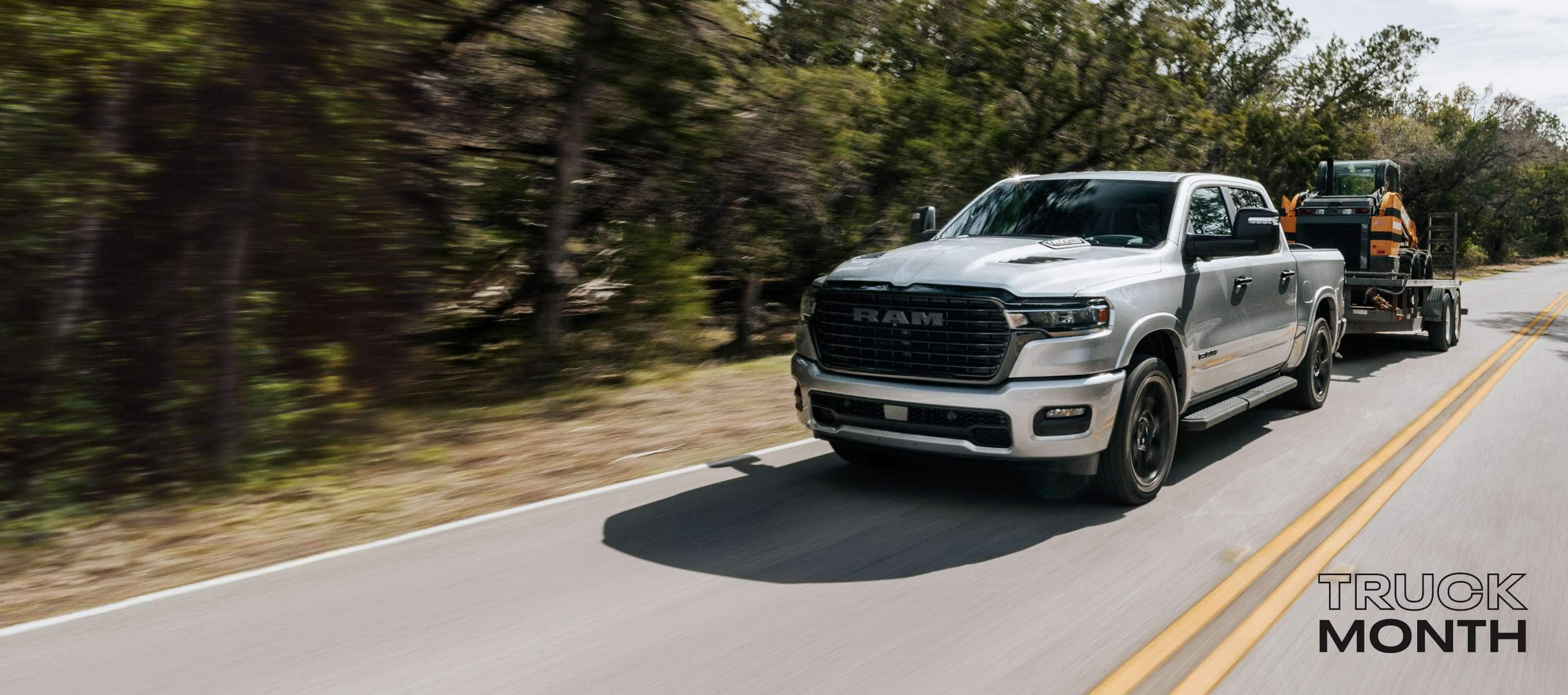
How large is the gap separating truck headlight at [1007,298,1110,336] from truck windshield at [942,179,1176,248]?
4.11 feet

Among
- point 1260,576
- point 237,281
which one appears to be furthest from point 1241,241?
point 237,281

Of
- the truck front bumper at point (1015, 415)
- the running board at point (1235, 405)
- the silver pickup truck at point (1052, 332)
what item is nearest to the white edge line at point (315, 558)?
the silver pickup truck at point (1052, 332)

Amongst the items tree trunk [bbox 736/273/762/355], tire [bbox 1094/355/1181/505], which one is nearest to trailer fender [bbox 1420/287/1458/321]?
tree trunk [bbox 736/273/762/355]

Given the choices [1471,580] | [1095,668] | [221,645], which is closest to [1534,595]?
[1471,580]

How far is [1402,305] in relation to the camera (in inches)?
556

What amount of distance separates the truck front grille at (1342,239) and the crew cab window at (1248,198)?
640 centimetres

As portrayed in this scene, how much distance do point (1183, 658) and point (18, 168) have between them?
6.42m

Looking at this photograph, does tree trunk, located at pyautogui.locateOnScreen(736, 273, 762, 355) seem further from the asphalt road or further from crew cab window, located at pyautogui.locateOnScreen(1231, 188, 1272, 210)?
the asphalt road

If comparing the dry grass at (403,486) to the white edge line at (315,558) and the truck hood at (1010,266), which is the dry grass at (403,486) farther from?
A: the truck hood at (1010,266)

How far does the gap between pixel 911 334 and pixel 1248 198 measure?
406cm

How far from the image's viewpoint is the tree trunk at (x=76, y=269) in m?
6.72

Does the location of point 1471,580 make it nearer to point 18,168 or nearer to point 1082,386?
point 1082,386

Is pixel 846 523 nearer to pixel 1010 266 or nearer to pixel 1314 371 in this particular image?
pixel 1010 266

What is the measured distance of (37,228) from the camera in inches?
260
